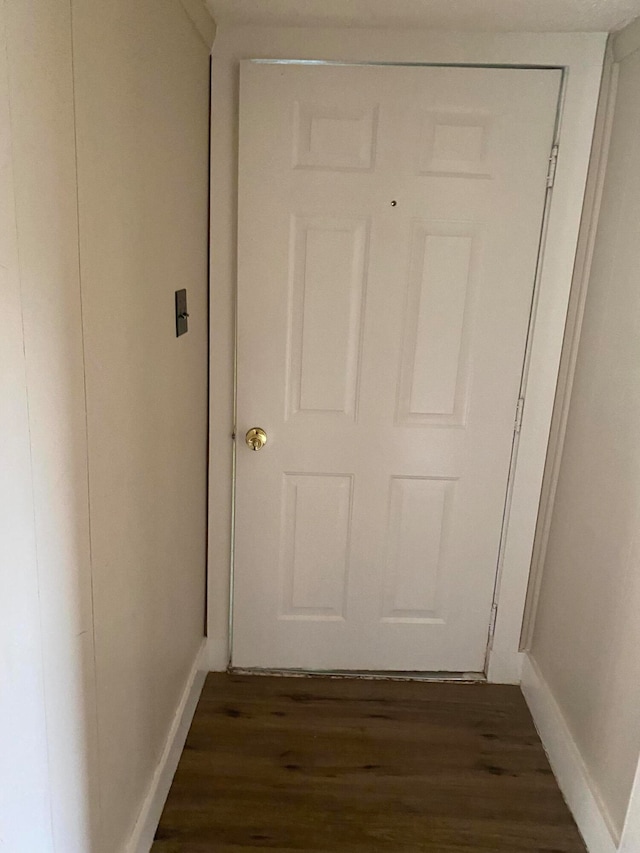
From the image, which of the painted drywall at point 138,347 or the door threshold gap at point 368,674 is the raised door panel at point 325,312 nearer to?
the painted drywall at point 138,347

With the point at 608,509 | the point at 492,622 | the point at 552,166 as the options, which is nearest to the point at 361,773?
the point at 492,622

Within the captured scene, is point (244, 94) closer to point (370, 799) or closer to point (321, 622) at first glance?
point (321, 622)

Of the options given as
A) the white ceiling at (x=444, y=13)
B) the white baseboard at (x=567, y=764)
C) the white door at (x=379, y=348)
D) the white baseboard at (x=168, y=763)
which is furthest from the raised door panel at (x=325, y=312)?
the white baseboard at (x=567, y=764)

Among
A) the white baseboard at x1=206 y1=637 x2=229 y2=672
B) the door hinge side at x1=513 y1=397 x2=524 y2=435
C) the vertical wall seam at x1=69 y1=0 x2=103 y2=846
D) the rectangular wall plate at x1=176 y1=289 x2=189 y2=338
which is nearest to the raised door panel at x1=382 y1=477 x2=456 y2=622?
the door hinge side at x1=513 y1=397 x2=524 y2=435

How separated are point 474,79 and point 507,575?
61.5 inches

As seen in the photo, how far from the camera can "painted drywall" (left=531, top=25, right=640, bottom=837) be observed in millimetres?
1562

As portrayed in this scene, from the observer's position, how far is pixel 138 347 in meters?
1.35

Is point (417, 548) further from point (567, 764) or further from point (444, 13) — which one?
point (444, 13)

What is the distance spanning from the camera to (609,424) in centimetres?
171

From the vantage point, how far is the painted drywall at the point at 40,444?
83 centimetres

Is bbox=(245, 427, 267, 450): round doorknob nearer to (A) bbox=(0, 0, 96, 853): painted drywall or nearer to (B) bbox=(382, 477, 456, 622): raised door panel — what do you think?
(B) bbox=(382, 477, 456, 622): raised door panel

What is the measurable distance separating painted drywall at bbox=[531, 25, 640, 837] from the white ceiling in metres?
0.17

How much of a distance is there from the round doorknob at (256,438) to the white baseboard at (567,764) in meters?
1.20

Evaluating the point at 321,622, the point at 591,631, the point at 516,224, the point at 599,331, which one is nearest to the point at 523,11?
the point at 516,224
